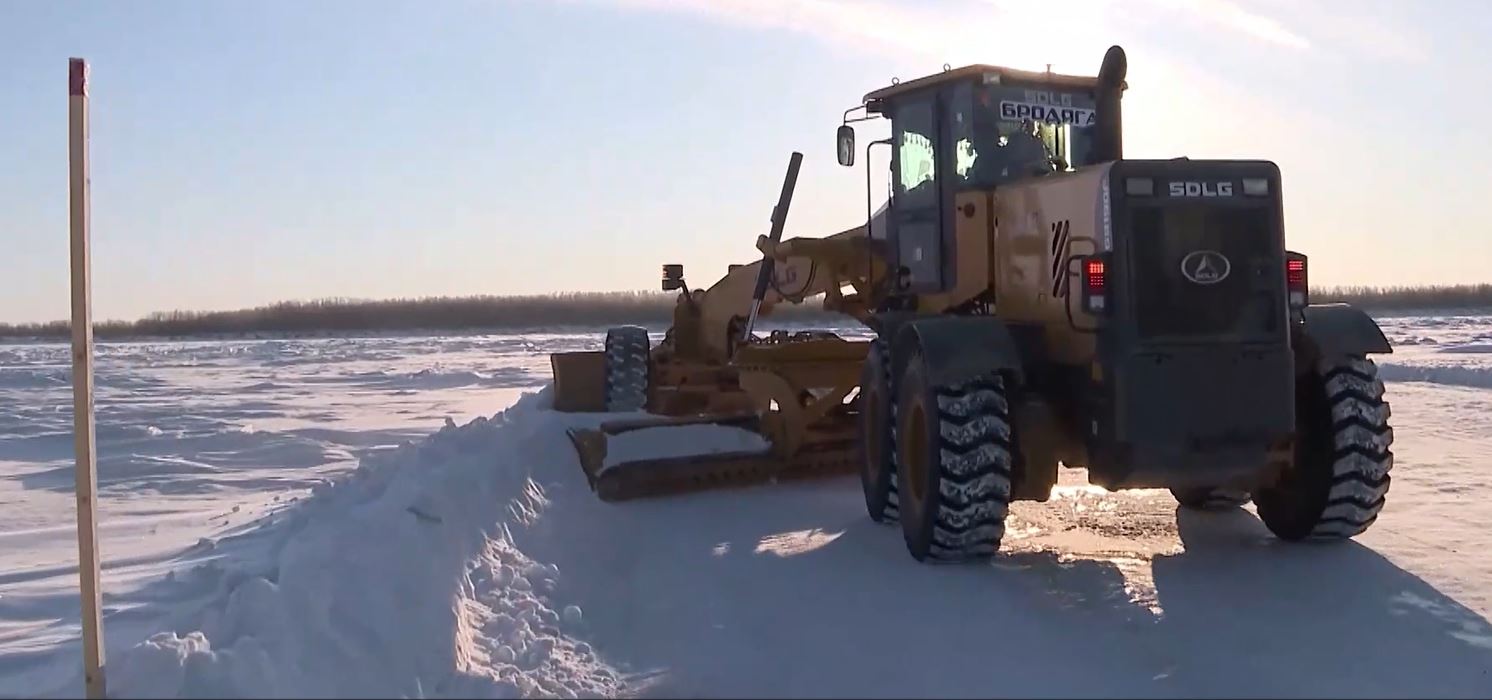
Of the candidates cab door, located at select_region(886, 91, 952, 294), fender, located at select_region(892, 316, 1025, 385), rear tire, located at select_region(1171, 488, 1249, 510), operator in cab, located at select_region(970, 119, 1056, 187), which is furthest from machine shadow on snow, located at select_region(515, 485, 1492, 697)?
operator in cab, located at select_region(970, 119, 1056, 187)

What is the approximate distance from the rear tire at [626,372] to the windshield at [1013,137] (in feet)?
19.2

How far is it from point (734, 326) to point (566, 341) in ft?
111

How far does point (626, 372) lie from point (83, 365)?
945cm

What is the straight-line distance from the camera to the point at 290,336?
195ft

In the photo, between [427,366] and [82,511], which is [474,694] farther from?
[427,366]

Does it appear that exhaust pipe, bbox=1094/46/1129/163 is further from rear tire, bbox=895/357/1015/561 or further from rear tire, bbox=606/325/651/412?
rear tire, bbox=606/325/651/412

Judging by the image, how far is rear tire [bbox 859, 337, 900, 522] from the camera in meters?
7.60

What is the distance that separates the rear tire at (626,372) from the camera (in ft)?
42.5

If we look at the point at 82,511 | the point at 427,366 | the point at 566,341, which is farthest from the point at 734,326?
the point at 566,341

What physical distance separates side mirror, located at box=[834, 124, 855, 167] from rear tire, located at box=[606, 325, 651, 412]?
462cm

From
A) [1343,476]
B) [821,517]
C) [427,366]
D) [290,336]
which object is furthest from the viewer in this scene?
[290,336]

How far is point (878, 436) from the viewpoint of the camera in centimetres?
795

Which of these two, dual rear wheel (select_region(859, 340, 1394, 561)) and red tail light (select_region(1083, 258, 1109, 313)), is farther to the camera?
dual rear wheel (select_region(859, 340, 1394, 561))

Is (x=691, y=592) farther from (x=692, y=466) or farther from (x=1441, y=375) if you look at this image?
(x=1441, y=375)
